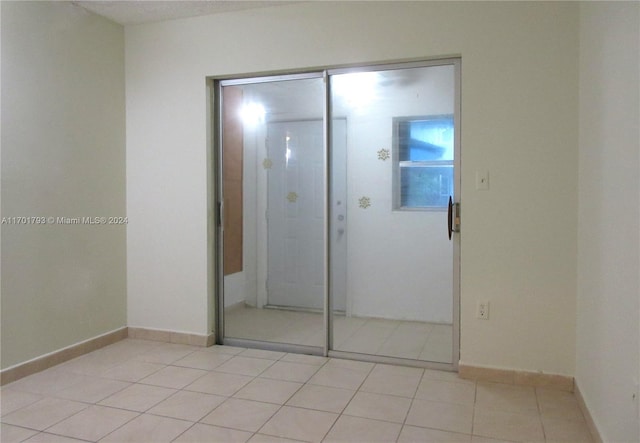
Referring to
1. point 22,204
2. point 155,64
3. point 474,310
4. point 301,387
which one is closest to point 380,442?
point 301,387

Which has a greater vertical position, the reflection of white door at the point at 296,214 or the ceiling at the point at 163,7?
the ceiling at the point at 163,7

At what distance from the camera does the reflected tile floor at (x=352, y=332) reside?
3.32 meters

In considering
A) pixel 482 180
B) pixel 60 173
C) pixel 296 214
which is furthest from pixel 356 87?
pixel 60 173

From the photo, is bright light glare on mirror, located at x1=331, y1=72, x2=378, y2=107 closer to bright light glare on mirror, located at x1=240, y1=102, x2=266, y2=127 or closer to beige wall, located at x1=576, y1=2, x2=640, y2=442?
bright light glare on mirror, located at x1=240, y1=102, x2=266, y2=127

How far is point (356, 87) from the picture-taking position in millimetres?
3637

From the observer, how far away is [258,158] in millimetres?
3844

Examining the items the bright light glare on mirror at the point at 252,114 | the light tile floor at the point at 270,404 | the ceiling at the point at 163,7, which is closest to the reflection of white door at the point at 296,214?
the bright light glare on mirror at the point at 252,114

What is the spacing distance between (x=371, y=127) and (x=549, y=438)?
2364 mm

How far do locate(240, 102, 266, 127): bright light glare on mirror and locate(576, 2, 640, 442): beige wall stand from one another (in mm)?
2290
